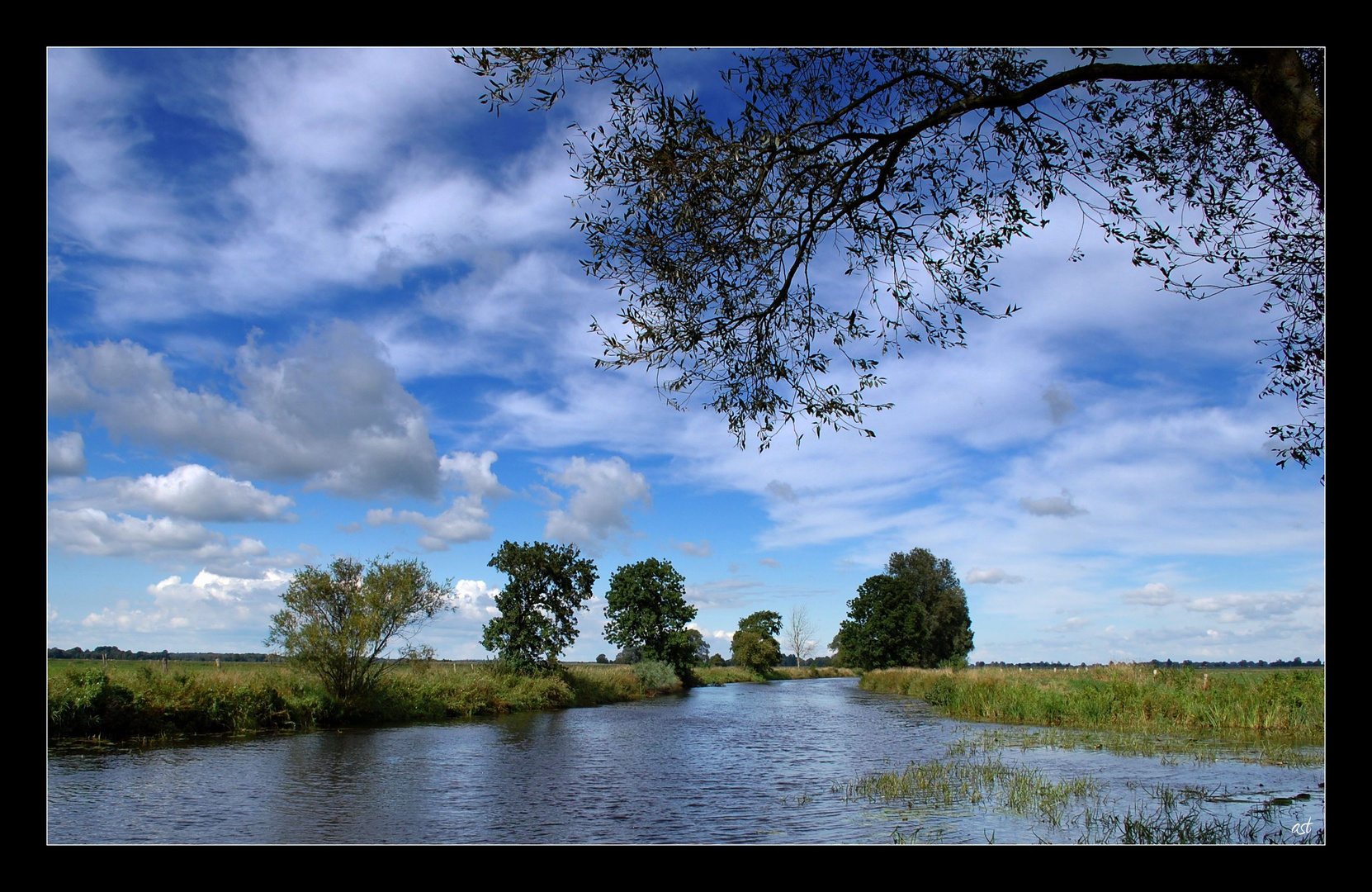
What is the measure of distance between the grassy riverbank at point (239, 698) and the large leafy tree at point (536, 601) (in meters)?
2.62

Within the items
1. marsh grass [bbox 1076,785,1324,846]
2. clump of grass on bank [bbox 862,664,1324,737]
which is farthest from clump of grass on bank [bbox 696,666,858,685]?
marsh grass [bbox 1076,785,1324,846]

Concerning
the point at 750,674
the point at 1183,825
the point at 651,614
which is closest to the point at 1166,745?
the point at 1183,825

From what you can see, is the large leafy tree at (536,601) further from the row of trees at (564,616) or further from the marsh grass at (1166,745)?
the marsh grass at (1166,745)

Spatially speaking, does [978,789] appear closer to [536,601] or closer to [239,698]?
[239,698]

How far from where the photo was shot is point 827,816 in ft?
40.3

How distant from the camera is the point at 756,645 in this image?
3971 inches

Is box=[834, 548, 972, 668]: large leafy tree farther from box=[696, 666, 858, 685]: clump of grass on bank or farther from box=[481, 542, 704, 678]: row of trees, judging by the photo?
box=[481, 542, 704, 678]: row of trees

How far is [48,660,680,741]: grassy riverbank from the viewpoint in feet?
66.5

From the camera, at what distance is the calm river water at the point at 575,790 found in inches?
445

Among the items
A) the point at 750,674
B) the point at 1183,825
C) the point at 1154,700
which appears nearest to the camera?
the point at 1183,825

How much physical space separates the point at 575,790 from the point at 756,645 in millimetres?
87910

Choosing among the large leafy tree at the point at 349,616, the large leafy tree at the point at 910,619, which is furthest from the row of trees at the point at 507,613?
the large leafy tree at the point at 910,619

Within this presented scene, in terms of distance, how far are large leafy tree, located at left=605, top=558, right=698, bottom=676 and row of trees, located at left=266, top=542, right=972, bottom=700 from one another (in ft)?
0.25
